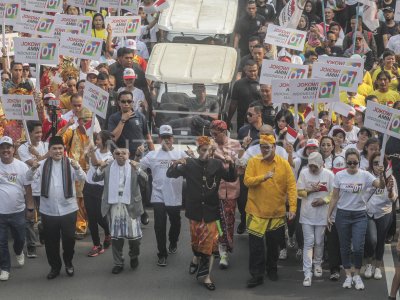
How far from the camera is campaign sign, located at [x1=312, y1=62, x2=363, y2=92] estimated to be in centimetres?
1880

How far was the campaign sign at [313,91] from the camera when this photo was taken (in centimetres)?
1745

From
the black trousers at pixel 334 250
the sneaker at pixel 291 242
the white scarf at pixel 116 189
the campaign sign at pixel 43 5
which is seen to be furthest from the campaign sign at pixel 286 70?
Result: the campaign sign at pixel 43 5

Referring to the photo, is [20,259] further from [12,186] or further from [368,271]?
[368,271]

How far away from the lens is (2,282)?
15.8m

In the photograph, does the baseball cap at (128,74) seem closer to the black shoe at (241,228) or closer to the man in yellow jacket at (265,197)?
the black shoe at (241,228)

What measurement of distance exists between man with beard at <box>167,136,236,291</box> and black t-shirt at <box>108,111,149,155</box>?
237 cm

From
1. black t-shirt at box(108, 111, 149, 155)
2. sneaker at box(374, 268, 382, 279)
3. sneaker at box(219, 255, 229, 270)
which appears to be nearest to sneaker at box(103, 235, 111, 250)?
black t-shirt at box(108, 111, 149, 155)

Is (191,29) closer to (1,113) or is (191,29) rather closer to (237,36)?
(237,36)

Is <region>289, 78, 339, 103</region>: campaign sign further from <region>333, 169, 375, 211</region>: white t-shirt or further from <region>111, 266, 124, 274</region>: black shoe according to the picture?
<region>111, 266, 124, 274</region>: black shoe

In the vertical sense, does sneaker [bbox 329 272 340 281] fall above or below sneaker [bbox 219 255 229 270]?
above

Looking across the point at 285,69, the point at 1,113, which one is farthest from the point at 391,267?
the point at 1,113

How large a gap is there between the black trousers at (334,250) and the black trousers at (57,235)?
10.7 feet

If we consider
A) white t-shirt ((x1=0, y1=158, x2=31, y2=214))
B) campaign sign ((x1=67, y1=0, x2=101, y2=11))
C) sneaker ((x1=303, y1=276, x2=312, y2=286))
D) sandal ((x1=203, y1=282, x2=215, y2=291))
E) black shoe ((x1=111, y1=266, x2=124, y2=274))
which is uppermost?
campaign sign ((x1=67, y1=0, x2=101, y2=11))

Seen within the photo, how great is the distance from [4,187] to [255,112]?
375cm
